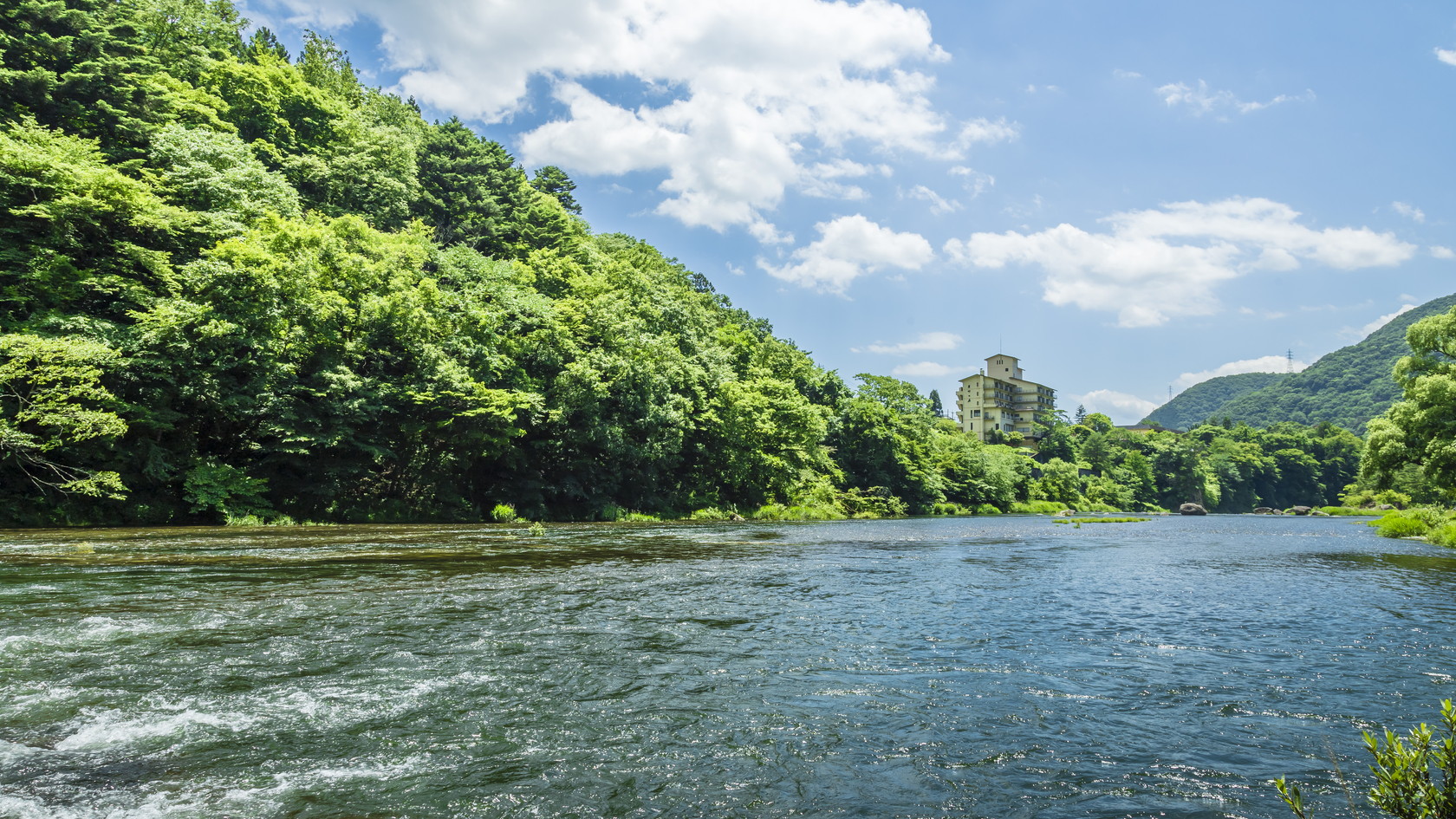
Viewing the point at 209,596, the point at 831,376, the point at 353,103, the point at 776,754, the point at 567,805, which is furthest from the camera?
the point at 831,376

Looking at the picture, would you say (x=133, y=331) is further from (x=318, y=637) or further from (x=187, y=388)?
(x=318, y=637)

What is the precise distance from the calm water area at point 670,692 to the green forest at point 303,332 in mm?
12340

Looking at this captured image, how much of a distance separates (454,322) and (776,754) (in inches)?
1391

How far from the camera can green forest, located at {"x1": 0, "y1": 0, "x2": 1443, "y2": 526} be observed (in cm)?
2480

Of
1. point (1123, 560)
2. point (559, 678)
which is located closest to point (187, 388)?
point (559, 678)

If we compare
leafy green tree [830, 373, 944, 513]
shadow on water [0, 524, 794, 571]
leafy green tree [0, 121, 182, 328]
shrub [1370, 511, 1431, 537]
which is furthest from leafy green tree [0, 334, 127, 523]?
leafy green tree [830, 373, 944, 513]

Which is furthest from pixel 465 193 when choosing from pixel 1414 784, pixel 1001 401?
pixel 1001 401

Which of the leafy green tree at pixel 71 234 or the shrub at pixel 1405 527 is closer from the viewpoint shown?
the leafy green tree at pixel 71 234

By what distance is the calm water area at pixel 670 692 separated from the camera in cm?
497

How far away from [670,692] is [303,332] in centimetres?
3041

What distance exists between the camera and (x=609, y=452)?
44.4 m

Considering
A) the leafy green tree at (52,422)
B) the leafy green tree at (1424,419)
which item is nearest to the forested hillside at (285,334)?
the leafy green tree at (52,422)

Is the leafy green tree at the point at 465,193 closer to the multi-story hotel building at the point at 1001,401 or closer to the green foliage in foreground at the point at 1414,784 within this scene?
the green foliage in foreground at the point at 1414,784

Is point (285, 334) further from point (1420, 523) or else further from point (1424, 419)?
point (1420, 523)
